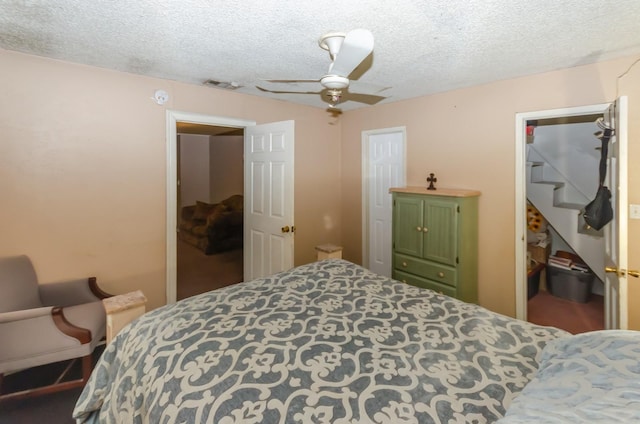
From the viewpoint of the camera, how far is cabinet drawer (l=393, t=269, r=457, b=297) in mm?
3000

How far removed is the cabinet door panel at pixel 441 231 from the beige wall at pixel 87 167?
235 centimetres

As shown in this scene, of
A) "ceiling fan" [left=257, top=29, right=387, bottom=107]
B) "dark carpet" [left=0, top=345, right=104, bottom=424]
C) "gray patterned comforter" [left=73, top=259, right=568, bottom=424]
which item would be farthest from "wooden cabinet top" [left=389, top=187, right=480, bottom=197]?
"dark carpet" [left=0, top=345, right=104, bottom=424]

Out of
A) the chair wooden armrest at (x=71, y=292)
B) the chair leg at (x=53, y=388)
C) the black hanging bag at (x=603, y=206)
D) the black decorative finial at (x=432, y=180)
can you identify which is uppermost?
the black decorative finial at (x=432, y=180)

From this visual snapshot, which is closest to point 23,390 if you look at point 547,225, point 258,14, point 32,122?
point 32,122

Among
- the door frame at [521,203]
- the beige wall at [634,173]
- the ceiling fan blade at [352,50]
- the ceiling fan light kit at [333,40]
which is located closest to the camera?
the ceiling fan blade at [352,50]

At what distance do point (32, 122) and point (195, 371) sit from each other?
243 cm

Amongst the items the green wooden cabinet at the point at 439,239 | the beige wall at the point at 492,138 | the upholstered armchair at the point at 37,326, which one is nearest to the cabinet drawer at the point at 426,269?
the green wooden cabinet at the point at 439,239

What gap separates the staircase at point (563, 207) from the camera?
3.51 metres

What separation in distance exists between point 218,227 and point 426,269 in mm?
3973

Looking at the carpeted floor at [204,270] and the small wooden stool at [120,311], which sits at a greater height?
the small wooden stool at [120,311]

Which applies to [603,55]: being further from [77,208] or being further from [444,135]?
[77,208]

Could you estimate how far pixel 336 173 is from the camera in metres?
4.42

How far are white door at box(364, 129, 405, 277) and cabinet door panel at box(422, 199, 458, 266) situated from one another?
79cm

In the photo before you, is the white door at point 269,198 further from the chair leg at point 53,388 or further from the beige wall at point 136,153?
the chair leg at point 53,388
